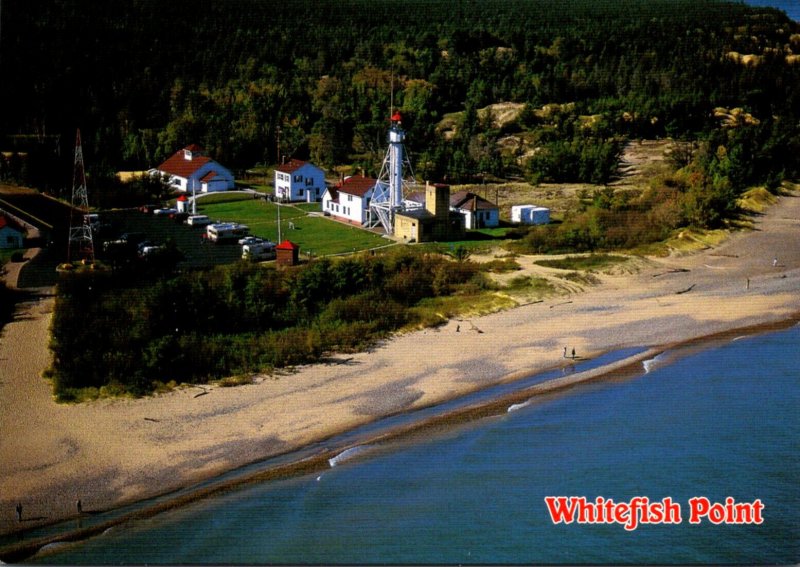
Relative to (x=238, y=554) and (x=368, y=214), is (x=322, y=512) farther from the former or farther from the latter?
(x=368, y=214)

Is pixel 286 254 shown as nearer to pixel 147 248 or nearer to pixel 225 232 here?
pixel 225 232

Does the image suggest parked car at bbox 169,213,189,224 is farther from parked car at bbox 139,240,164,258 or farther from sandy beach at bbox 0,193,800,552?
sandy beach at bbox 0,193,800,552

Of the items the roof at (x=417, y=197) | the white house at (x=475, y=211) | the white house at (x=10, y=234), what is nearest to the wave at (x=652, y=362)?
the white house at (x=475, y=211)

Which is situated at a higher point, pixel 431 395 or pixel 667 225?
pixel 667 225

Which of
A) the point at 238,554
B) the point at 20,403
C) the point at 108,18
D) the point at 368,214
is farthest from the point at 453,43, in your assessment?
the point at 238,554

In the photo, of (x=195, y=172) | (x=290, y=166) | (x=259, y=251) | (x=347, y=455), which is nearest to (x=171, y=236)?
(x=259, y=251)
